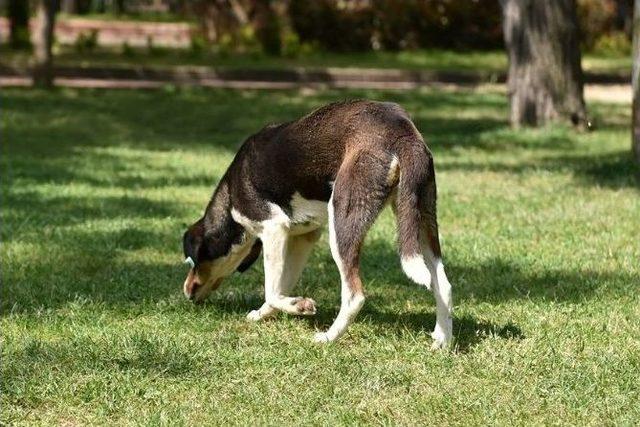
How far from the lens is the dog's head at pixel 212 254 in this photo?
738 centimetres

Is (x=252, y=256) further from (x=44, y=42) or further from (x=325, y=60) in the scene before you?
(x=325, y=60)

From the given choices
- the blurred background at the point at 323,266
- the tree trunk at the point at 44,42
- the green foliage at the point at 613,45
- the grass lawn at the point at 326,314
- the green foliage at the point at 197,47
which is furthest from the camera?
the green foliage at the point at 613,45

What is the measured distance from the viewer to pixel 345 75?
994 inches

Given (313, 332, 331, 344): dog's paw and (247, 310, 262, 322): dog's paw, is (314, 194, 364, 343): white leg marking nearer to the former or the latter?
(313, 332, 331, 344): dog's paw

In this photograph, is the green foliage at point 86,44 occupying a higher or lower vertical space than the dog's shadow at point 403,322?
lower

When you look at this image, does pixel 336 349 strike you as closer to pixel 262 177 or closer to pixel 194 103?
pixel 262 177

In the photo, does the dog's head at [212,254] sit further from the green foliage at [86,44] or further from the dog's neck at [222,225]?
the green foliage at [86,44]

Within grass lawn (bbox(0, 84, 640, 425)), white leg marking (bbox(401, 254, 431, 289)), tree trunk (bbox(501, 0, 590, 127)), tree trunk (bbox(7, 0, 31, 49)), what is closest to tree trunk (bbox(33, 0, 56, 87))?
tree trunk (bbox(7, 0, 31, 49))

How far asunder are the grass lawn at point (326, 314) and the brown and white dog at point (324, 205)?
26 cm

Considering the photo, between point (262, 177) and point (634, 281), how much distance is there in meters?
2.64

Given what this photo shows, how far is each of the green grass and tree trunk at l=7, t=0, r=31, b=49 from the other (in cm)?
33

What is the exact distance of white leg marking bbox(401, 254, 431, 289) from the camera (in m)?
6.05

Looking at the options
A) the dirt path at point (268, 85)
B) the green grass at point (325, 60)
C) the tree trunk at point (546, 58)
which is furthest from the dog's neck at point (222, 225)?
the green grass at point (325, 60)

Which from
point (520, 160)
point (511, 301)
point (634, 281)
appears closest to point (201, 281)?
point (511, 301)
